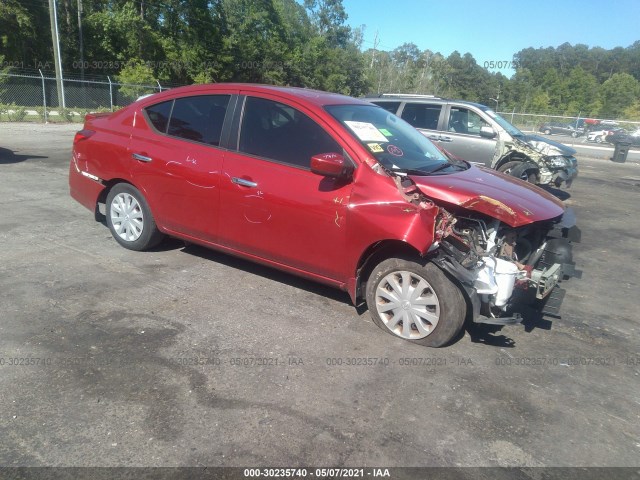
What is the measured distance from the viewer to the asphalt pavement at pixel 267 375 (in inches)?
109

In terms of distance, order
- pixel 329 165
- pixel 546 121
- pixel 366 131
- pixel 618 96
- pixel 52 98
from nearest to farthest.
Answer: pixel 329 165
pixel 366 131
pixel 52 98
pixel 546 121
pixel 618 96

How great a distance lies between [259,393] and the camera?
322 cm

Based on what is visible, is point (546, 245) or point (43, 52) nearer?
point (546, 245)

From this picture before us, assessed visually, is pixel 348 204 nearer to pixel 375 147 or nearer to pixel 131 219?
pixel 375 147

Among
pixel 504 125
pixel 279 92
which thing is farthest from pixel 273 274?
pixel 504 125

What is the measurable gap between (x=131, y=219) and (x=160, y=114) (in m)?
1.16

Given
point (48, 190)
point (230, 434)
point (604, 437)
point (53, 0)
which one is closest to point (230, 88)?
point (230, 434)

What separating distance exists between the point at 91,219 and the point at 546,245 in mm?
5474

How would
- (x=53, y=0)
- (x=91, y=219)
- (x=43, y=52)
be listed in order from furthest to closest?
1. (x=43, y=52)
2. (x=53, y=0)
3. (x=91, y=219)

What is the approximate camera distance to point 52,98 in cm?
2584

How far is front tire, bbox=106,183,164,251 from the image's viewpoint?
5.29 metres

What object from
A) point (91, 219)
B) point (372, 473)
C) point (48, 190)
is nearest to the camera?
point (372, 473)

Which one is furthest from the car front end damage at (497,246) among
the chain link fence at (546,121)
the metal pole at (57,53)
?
the chain link fence at (546,121)

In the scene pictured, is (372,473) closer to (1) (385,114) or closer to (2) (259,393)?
(2) (259,393)
